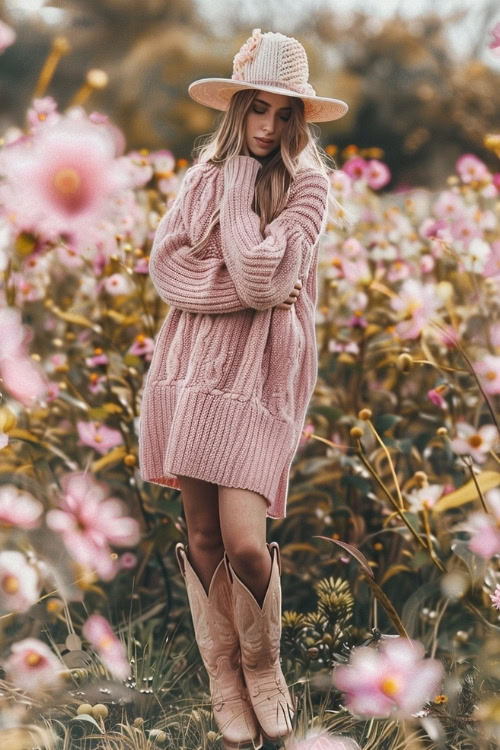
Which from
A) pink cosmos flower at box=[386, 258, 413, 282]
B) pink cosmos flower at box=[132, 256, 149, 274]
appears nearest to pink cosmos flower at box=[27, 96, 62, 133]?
pink cosmos flower at box=[132, 256, 149, 274]

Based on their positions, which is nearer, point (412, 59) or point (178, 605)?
point (178, 605)

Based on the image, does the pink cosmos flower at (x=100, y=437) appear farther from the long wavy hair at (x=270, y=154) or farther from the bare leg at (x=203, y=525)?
the long wavy hair at (x=270, y=154)

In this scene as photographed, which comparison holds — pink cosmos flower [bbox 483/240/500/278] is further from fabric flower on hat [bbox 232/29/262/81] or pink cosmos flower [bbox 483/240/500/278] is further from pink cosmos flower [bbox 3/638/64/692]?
pink cosmos flower [bbox 3/638/64/692]

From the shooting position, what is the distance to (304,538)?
264cm

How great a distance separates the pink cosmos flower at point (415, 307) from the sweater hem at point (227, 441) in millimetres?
476

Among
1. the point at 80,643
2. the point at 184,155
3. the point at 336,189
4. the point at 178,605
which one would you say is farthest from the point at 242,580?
the point at 184,155

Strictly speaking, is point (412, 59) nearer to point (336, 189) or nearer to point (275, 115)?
point (336, 189)

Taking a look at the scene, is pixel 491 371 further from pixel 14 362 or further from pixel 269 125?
pixel 14 362

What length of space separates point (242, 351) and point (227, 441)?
0.15 m

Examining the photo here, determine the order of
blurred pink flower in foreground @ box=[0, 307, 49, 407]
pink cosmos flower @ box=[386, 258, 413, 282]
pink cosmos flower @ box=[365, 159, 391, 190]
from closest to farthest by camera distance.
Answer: blurred pink flower in foreground @ box=[0, 307, 49, 407]
pink cosmos flower @ box=[386, 258, 413, 282]
pink cosmos flower @ box=[365, 159, 391, 190]

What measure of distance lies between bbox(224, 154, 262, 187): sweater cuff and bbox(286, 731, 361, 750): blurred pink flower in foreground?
0.90 meters

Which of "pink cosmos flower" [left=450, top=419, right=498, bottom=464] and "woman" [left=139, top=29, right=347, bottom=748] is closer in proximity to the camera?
"woman" [left=139, top=29, right=347, bottom=748]

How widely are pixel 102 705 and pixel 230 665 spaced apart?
9.1 inches

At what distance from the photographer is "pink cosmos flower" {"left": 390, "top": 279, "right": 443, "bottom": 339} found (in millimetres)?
2056
